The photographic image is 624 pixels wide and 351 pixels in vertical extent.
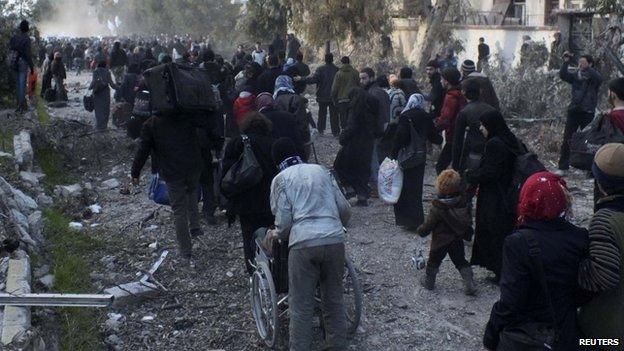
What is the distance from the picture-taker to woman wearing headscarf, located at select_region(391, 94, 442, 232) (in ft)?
27.9

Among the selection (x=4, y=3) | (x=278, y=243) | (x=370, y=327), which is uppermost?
(x=4, y=3)

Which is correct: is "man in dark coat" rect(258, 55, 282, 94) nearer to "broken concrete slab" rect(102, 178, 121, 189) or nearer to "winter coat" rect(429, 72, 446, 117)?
"winter coat" rect(429, 72, 446, 117)

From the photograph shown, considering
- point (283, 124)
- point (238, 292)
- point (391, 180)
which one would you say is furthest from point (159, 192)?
point (391, 180)

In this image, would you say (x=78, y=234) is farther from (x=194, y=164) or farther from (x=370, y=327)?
(x=370, y=327)

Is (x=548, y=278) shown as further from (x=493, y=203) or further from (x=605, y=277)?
(x=493, y=203)

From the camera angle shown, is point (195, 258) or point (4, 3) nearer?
point (195, 258)

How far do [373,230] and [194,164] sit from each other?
2.39 m

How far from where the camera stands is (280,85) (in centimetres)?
1002

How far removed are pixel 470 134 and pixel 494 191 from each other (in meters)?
0.95

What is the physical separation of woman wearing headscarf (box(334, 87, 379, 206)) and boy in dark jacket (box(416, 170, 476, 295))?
2.79m

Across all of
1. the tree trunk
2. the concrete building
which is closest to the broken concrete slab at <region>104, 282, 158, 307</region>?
the concrete building

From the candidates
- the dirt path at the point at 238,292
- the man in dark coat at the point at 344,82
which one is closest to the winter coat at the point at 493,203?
the dirt path at the point at 238,292

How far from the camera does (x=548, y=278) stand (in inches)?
143

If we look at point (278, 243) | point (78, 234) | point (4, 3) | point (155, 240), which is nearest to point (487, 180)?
point (278, 243)
